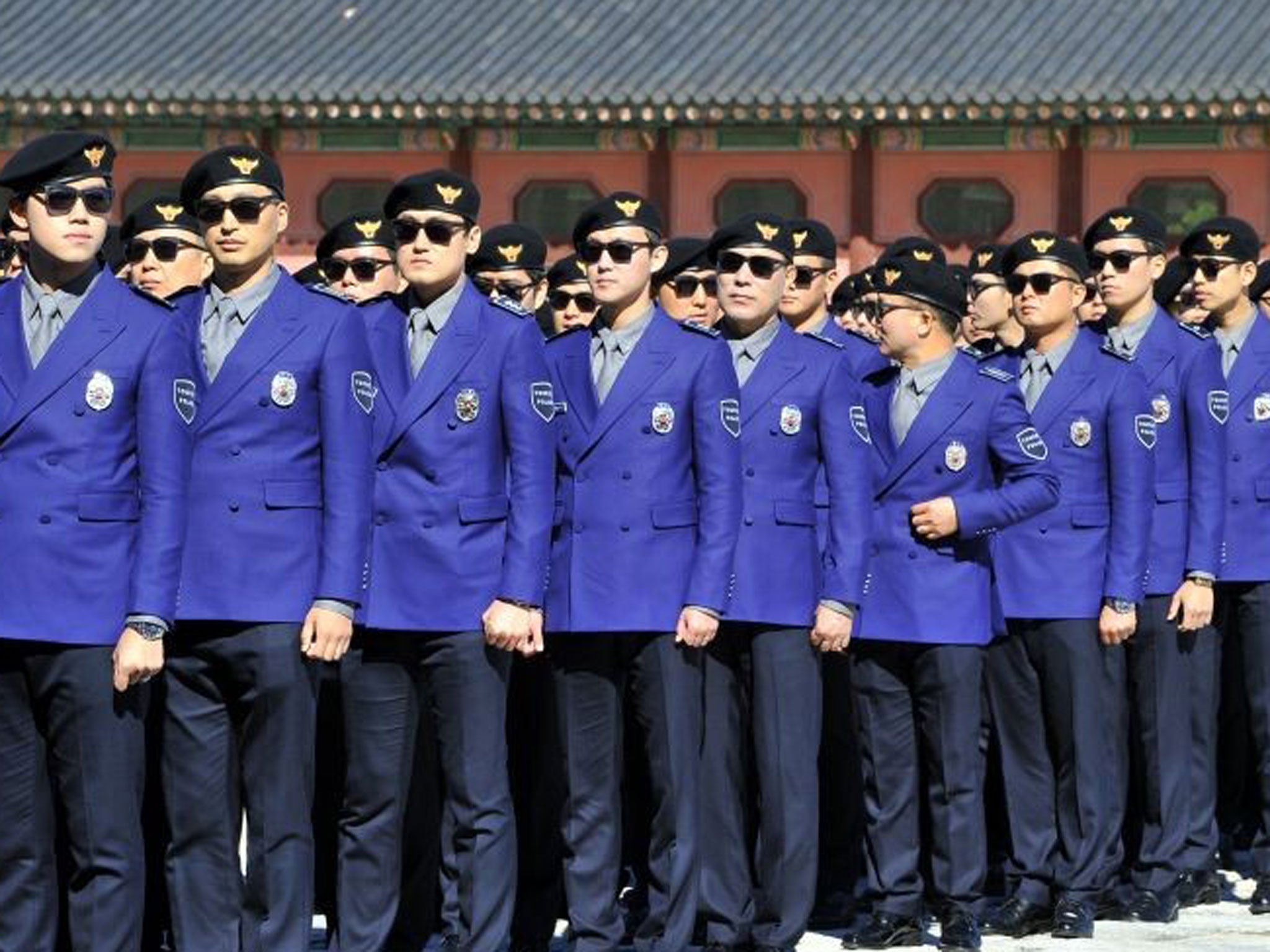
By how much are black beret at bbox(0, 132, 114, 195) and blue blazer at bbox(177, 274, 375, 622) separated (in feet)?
1.93

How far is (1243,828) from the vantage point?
11773 mm

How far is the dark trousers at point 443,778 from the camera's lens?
329 inches

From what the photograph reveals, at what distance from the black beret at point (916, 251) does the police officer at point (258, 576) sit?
228 cm

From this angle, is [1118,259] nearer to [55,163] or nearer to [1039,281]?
[1039,281]

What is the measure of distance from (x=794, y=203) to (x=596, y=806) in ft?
66.5

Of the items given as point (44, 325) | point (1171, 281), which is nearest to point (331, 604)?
point (44, 325)

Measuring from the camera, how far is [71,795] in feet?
24.5

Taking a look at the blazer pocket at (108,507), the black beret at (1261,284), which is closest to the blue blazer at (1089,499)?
the black beret at (1261,284)

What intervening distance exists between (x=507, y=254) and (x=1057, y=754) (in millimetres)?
2385

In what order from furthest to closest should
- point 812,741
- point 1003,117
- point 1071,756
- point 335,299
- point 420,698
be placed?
point 1003,117 < point 1071,756 < point 812,741 < point 420,698 < point 335,299

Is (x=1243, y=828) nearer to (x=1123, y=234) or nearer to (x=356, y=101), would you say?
(x=1123, y=234)

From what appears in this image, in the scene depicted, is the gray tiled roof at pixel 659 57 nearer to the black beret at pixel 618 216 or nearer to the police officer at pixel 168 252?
the black beret at pixel 618 216

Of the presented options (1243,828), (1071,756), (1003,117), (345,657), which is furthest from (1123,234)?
(1003,117)

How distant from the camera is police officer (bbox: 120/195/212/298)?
9102mm
